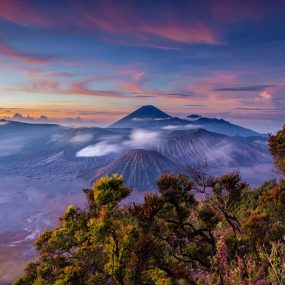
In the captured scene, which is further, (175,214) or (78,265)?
(175,214)

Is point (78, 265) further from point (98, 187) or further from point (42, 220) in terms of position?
point (42, 220)

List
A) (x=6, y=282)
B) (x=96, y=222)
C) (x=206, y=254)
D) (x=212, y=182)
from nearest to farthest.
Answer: (x=96, y=222)
(x=206, y=254)
(x=212, y=182)
(x=6, y=282)

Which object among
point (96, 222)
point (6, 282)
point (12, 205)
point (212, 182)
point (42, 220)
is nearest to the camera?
point (96, 222)

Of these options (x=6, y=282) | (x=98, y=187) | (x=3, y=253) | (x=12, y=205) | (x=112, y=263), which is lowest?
(x=12, y=205)

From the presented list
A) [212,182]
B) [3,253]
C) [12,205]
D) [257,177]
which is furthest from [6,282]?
[257,177]

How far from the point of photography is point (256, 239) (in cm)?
1235

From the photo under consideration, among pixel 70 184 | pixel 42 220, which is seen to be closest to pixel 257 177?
pixel 70 184

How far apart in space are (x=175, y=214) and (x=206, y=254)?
2011 millimetres

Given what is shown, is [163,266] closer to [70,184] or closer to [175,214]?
[175,214]

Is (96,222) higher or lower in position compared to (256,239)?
higher

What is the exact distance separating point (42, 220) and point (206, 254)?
98177 millimetres

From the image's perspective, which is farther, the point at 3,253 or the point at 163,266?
the point at 3,253

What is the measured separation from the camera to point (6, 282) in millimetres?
46594

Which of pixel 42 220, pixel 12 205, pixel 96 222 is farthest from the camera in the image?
pixel 12 205
